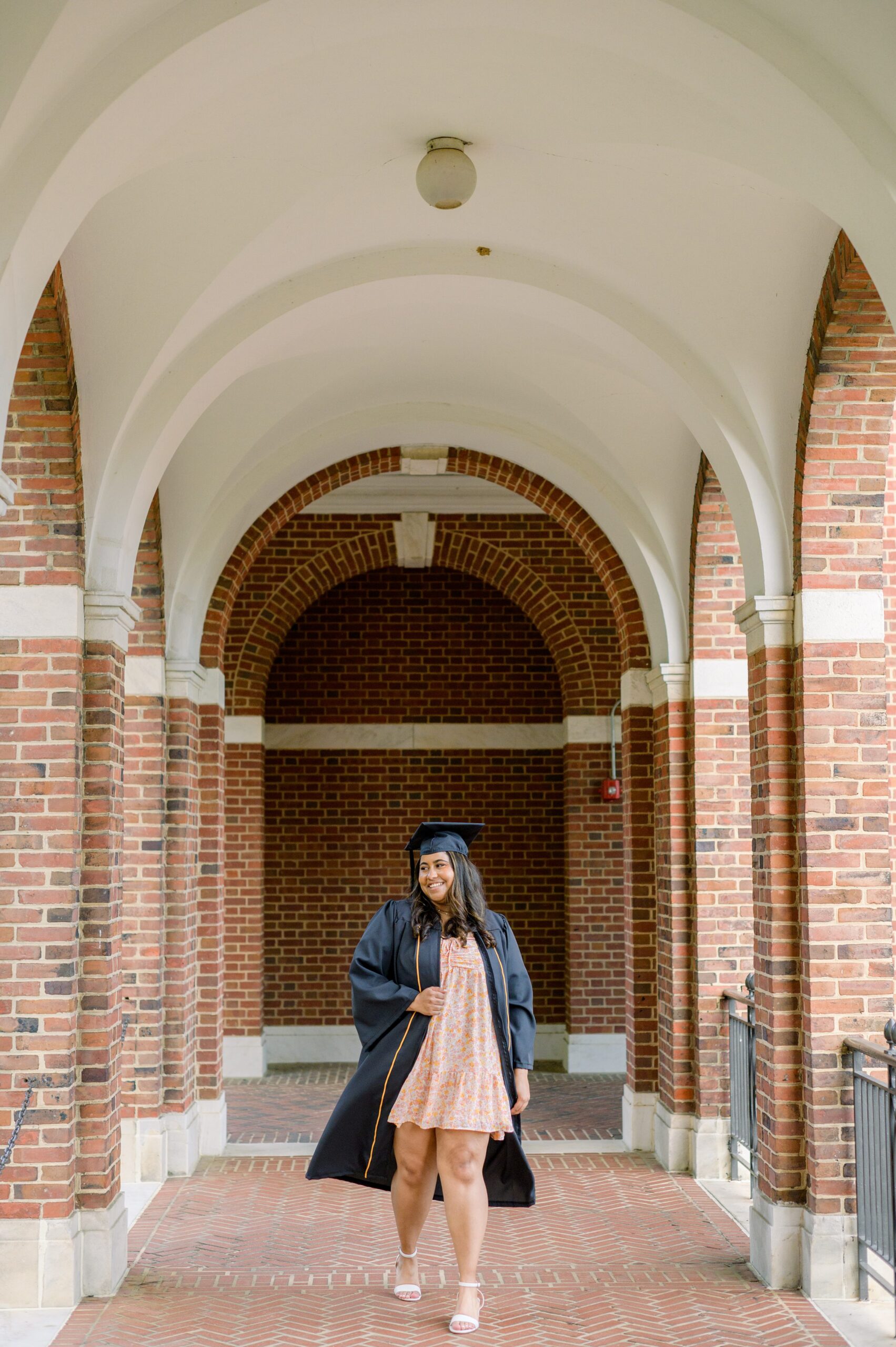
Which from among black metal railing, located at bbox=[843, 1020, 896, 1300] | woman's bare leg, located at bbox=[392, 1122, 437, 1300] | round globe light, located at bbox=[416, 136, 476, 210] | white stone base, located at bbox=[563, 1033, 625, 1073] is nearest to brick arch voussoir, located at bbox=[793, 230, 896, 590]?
round globe light, located at bbox=[416, 136, 476, 210]

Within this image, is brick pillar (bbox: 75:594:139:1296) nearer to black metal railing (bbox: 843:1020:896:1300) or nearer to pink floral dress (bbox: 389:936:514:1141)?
pink floral dress (bbox: 389:936:514:1141)

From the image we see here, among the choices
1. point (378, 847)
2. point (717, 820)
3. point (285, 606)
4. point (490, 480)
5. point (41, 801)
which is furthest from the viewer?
point (378, 847)

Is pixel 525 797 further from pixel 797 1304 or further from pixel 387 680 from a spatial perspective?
pixel 797 1304

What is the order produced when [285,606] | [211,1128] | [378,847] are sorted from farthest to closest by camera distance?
[378,847] → [285,606] → [211,1128]

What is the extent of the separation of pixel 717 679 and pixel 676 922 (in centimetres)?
142

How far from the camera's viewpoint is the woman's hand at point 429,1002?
4828 mm

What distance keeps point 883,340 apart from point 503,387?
2.94m

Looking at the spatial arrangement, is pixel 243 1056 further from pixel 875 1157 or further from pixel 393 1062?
pixel 875 1157

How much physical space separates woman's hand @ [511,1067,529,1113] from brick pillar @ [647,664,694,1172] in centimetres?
273

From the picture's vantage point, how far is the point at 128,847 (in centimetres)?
729

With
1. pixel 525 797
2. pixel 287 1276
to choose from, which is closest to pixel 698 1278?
pixel 287 1276

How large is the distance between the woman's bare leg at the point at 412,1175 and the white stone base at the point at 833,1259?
159 cm

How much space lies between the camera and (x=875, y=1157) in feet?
16.1

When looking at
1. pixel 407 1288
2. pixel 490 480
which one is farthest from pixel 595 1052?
pixel 407 1288
